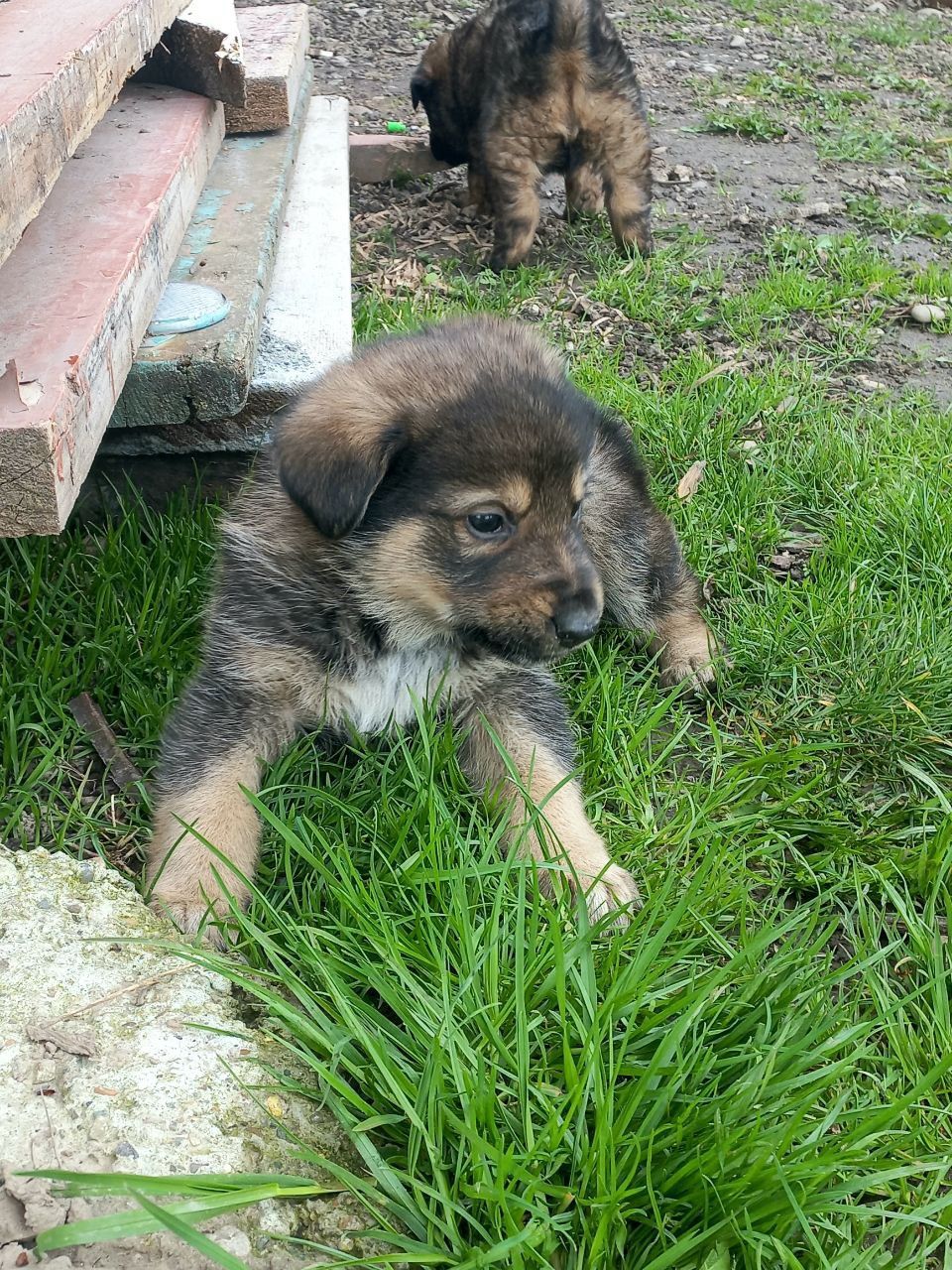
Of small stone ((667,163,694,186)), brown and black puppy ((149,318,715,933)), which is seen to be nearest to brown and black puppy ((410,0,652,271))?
small stone ((667,163,694,186))

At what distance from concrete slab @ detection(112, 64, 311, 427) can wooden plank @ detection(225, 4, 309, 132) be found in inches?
2.8

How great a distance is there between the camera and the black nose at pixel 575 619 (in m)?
2.20

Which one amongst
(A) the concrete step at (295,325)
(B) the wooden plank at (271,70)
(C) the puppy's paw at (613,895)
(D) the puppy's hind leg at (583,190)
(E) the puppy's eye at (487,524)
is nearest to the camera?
(C) the puppy's paw at (613,895)

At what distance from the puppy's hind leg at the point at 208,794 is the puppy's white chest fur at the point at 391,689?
0.13 meters

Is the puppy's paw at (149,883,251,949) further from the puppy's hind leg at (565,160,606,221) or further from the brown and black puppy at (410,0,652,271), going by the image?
the puppy's hind leg at (565,160,606,221)

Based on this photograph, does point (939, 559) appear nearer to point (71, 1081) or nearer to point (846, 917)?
point (846, 917)

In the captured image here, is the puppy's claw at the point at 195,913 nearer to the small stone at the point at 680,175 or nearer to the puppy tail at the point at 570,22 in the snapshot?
the puppy tail at the point at 570,22

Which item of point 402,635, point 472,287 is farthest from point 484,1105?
point 472,287

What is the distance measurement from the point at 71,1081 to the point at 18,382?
118 centimetres

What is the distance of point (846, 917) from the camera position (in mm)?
2223

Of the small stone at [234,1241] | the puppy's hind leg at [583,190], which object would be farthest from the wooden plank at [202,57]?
the small stone at [234,1241]

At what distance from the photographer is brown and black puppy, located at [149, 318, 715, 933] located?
7.25 ft

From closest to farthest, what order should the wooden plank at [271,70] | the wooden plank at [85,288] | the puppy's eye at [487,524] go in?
1. the wooden plank at [85,288]
2. the puppy's eye at [487,524]
3. the wooden plank at [271,70]

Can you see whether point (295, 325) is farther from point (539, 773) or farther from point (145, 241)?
point (539, 773)
